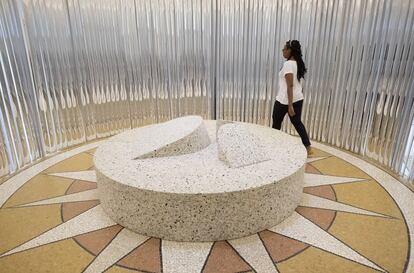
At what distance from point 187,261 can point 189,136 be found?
121 cm

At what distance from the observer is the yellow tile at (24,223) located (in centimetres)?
231

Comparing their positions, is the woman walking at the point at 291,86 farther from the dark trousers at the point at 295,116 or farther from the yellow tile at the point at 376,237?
the yellow tile at the point at 376,237

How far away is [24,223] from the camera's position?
8.21 feet

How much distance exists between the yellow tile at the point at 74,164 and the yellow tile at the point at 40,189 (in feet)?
0.60

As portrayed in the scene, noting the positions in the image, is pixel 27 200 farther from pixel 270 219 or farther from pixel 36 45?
pixel 270 219

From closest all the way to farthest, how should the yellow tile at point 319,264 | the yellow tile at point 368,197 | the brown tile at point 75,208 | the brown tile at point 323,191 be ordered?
the yellow tile at point 319,264
the brown tile at point 75,208
the yellow tile at point 368,197
the brown tile at point 323,191

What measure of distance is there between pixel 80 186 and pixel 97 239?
977mm

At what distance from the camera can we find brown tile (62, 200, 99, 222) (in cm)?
259

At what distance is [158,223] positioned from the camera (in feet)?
7.25

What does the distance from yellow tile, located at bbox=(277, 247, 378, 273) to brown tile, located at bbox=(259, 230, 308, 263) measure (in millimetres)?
47

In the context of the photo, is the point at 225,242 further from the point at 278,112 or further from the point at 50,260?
the point at 278,112

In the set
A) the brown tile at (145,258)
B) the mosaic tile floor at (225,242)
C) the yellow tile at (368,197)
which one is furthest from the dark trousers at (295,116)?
the brown tile at (145,258)

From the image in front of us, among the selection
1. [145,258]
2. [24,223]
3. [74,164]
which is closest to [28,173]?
[74,164]

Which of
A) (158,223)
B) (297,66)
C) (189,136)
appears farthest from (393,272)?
(297,66)
